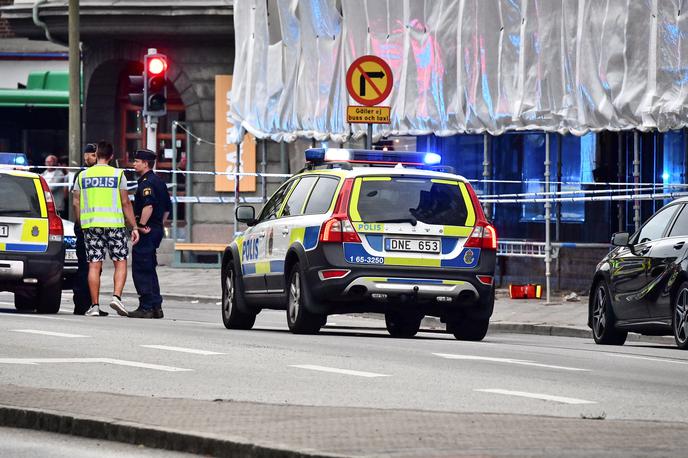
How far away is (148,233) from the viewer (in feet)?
65.6

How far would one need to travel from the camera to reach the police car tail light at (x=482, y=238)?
16609 mm

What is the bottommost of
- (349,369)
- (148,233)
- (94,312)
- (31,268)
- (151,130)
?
(94,312)

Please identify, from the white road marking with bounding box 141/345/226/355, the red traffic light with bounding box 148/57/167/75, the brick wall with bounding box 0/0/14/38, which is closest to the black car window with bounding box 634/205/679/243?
the white road marking with bounding box 141/345/226/355

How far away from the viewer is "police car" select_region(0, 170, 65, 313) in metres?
20.0

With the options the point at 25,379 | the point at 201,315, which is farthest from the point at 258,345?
the point at 201,315

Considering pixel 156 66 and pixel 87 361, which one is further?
pixel 156 66

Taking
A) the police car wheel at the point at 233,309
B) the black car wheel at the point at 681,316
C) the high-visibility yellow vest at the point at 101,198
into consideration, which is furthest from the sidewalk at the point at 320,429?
the high-visibility yellow vest at the point at 101,198

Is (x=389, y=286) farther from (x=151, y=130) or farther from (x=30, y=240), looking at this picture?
(x=151, y=130)

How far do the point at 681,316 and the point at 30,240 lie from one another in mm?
7604

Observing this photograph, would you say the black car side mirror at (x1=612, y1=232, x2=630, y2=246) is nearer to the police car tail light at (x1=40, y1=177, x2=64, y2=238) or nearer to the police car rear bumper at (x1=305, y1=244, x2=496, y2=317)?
the police car rear bumper at (x1=305, y1=244, x2=496, y2=317)

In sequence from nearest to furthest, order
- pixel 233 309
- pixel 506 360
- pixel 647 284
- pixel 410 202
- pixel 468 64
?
pixel 506 360
pixel 410 202
pixel 647 284
pixel 233 309
pixel 468 64

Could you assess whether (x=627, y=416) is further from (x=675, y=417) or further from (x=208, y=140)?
(x=208, y=140)

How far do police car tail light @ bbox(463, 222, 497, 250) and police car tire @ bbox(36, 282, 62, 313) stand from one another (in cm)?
580

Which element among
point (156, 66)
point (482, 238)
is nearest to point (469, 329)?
point (482, 238)
